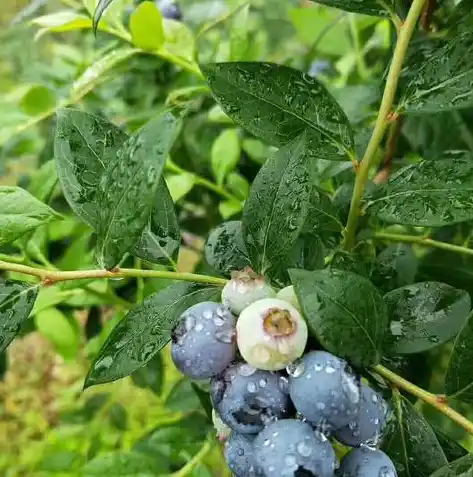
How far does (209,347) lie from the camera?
417 millimetres

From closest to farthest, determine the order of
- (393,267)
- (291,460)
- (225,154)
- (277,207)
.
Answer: (291,460) → (277,207) → (393,267) → (225,154)

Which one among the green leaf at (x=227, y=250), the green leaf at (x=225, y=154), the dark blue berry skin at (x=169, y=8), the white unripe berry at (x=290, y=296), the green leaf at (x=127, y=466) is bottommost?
the green leaf at (x=127, y=466)

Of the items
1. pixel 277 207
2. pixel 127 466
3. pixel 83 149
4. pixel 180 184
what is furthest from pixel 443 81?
pixel 127 466

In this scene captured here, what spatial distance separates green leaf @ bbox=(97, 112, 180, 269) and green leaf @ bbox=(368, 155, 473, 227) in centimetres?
20

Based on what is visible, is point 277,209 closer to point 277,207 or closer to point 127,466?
point 277,207

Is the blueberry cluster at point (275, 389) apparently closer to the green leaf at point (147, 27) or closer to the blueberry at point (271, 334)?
the blueberry at point (271, 334)

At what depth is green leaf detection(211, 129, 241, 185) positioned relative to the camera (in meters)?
0.96

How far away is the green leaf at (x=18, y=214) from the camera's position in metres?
0.54

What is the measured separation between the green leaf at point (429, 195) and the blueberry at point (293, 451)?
0.19 m

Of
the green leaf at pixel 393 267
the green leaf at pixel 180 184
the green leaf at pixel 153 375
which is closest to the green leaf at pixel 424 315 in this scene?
the green leaf at pixel 393 267

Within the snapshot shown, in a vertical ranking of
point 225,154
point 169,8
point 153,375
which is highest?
point 169,8

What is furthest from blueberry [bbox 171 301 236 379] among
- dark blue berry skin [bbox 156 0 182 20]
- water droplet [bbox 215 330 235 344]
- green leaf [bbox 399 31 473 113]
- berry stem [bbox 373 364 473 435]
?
dark blue berry skin [bbox 156 0 182 20]

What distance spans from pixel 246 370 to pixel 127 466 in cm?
50

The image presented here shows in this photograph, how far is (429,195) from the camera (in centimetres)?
53
